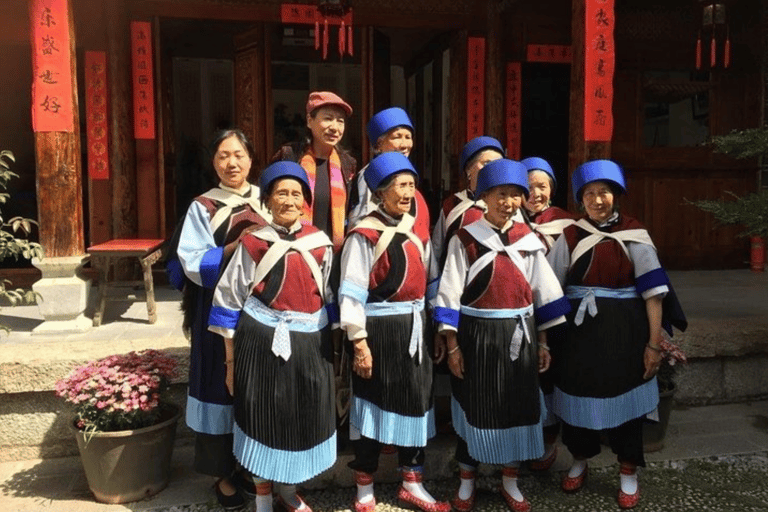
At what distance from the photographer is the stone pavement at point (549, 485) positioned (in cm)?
344

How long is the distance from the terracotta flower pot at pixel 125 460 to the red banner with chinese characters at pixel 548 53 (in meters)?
6.12

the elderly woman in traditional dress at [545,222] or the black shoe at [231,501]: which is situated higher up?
the elderly woman in traditional dress at [545,222]

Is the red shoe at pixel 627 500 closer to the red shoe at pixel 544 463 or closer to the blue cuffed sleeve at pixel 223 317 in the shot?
the red shoe at pixel 544 463

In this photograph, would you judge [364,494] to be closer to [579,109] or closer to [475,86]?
[579,109]

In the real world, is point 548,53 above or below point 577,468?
above

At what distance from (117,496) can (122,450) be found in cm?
28

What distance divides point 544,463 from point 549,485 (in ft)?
0.42

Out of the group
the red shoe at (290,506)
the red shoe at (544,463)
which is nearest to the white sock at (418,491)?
the red shoe at (290,506)

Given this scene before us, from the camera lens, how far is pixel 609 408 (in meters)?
3.36

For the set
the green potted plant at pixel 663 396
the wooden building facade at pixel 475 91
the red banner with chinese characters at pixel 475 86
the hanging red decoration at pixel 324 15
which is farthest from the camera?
the red banner with chinese characters at pixel 475 86

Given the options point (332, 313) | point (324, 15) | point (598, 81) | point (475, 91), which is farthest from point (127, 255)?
point (475, 91)

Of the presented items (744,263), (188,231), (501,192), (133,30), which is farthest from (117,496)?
(744,263)

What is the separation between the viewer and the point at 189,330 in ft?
11.5

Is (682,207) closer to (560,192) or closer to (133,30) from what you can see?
(560,192)
